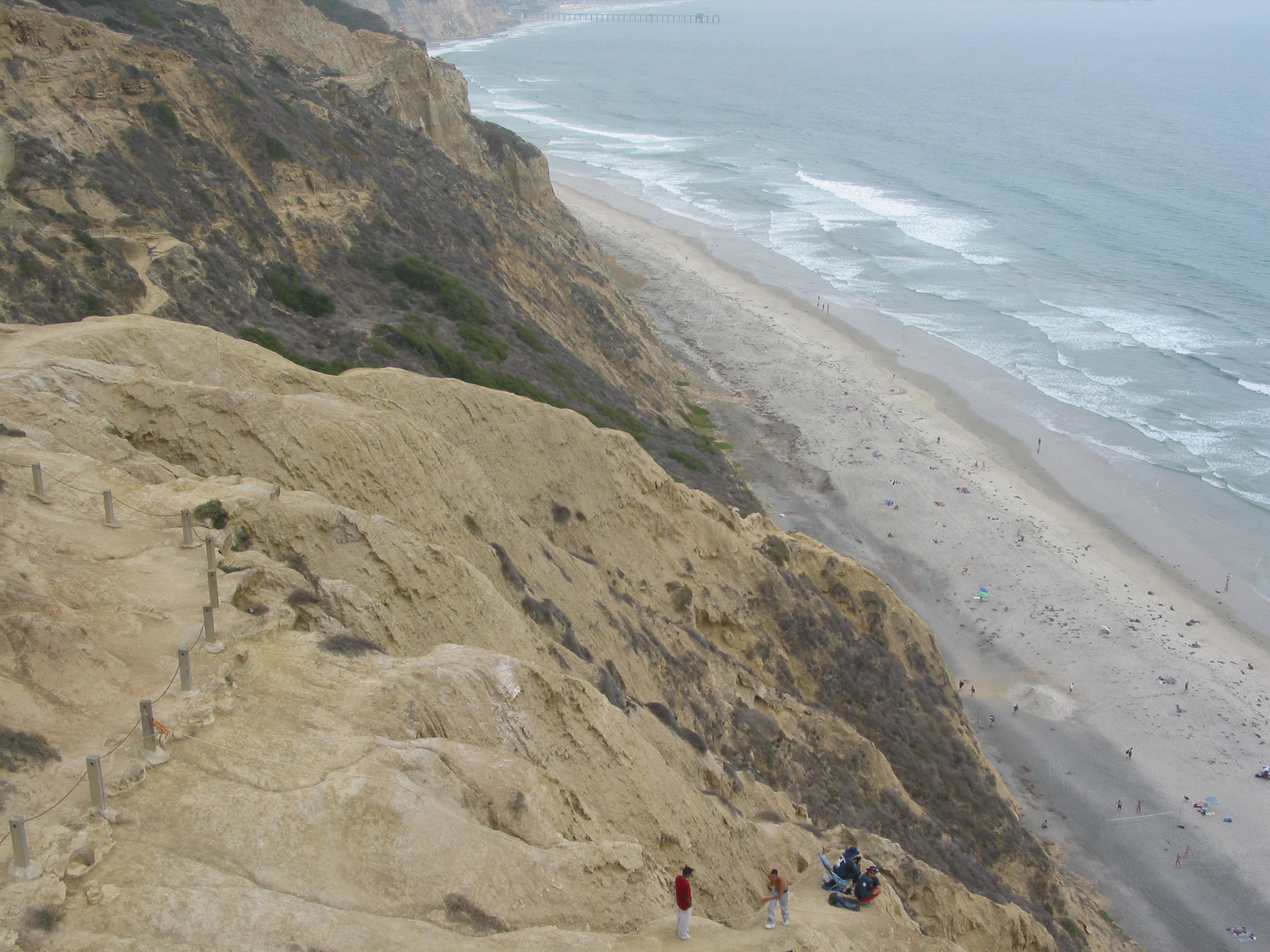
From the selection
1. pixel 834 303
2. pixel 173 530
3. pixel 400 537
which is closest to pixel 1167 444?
pixel 834 303

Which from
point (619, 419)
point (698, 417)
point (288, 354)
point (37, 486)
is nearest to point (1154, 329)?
point (698, 417)

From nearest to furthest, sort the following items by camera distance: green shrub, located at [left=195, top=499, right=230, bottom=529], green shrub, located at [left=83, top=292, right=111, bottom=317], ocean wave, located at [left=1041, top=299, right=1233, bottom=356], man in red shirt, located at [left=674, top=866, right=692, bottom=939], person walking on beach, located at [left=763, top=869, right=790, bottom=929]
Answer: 1. man in red shirt, located at [left=674, top=866, right=692, bottom=939]
2. person walking on beach, located at [left=763, top=869, right=790, bottom=929]
3. green shrub, located at [left=195, top=499, right=230, bottom=529]
4. green shrub, located at [left=83, top=292, right=111, bottom=317]
5. ocean wave, located at [left=1041, top=299, right=1233, bottom=356]

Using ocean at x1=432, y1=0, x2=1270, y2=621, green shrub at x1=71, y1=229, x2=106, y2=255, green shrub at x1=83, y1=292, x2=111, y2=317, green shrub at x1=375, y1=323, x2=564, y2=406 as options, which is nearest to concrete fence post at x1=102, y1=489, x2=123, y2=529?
green shrub at x1=83, y1=292, x2=111, y2=317

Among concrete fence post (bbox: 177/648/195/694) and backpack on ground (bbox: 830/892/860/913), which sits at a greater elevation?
concrete fence post (bbox: 177/648/195/694)

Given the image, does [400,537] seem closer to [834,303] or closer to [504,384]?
[504,384]

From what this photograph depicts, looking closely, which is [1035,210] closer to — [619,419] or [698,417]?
[698,417]

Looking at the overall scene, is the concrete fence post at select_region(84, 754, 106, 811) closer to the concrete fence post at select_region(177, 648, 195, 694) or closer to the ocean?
the concrete fence post at select_region(177, 648, 195, 694)
